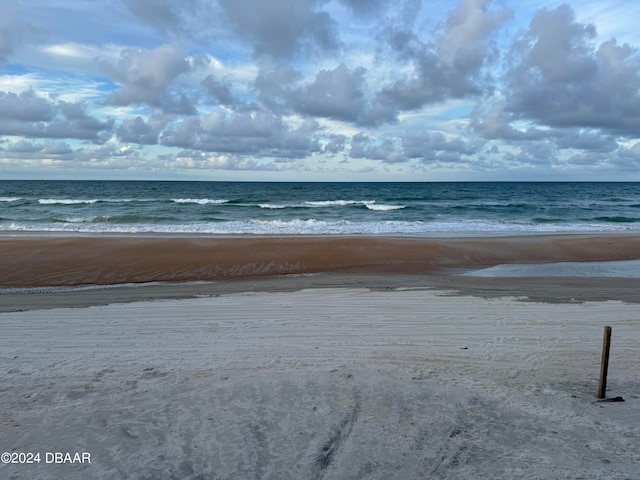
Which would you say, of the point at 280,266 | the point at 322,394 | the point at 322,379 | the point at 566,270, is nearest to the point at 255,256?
the point at 280,266

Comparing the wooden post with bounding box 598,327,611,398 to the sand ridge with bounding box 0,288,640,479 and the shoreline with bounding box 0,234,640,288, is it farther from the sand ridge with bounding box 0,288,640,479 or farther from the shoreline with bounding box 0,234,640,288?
the shoreline with bounding box 0,234,640,288

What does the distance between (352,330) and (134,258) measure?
9458 millimetres

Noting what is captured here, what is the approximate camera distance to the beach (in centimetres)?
409

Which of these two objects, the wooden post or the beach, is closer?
the beach

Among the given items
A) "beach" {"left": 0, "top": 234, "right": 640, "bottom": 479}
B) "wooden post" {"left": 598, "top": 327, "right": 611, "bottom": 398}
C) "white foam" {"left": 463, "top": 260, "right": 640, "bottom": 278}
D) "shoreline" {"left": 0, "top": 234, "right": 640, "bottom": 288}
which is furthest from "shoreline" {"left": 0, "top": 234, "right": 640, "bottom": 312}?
"wooden post" {"left": 598, "top": 327, "right": 611, "bottom": 398}

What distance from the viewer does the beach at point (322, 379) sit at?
13.4 ft

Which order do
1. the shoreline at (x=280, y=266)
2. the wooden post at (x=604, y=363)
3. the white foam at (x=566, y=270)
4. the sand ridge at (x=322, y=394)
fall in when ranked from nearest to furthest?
the sand ridge at (x=322, y=394), the wooden post at (x=604, y=363), the shoreline at (x=280, y=266), the white foam at (x=566, y=270)

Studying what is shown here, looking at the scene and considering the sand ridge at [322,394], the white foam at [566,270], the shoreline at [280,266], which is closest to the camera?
the sand ridge at [322,394]

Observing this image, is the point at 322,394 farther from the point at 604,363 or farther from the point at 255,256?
the point at 255,256

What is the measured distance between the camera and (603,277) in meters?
12.2

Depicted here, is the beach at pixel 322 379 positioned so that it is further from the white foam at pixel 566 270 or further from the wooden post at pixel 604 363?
the white foam at pixel 566 270

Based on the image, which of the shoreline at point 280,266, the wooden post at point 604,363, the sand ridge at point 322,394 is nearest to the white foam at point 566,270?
the shoreline at point 280,266

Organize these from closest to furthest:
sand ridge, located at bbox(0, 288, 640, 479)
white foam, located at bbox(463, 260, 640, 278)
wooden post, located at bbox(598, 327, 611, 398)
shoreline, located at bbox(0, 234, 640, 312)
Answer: sand ridge, located at bbox(0, 288, 640, 479) → wooden post, located at bbox(598, 327, 611, 398) → shoreline, located at bbox(0, 234, 640, 312) → white foam, located at bbox(463, 260, 640, 278)

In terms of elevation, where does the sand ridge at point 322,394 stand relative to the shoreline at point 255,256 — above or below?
below
